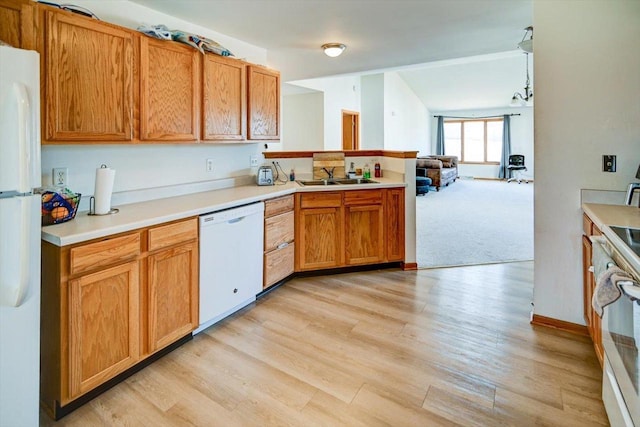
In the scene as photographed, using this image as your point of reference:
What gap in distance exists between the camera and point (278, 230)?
3.16 m

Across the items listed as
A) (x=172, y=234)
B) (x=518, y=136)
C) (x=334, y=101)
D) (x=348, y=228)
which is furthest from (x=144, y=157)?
(x=518, y=136)

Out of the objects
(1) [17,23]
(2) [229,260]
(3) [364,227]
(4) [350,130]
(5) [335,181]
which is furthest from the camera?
(4) [350,130]

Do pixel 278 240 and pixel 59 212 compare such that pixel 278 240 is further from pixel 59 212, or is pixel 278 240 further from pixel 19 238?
pixel 19 238

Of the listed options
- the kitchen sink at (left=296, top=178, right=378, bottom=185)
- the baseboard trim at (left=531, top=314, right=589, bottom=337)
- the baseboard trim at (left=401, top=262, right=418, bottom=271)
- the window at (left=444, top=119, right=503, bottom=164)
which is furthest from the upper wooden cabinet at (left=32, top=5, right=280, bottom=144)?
the window at (left=444, top=119, right=503, bottom=164)

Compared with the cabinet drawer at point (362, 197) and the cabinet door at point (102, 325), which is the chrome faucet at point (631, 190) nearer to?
the cabinet drawer at point (362, 197)

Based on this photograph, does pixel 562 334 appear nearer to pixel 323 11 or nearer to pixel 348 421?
pixel 348 421

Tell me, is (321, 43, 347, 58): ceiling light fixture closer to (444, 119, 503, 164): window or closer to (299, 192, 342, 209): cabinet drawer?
(299, 192, 342, 209): cabinet drawer

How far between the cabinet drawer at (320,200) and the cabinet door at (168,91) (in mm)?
1134

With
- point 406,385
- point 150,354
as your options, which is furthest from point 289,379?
point 150,354

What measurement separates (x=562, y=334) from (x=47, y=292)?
9.79 ft

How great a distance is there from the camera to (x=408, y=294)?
312 cm

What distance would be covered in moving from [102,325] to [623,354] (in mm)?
2212

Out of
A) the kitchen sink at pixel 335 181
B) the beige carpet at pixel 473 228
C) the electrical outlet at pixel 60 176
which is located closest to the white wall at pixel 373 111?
the beige carpet at pixel 473 228

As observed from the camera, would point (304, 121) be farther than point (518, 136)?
No
